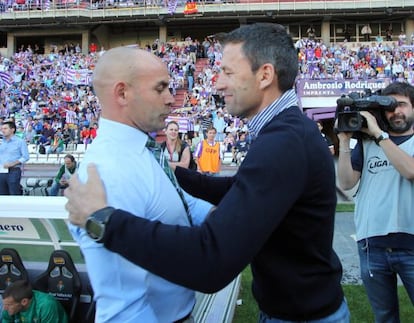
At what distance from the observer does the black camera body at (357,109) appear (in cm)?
270

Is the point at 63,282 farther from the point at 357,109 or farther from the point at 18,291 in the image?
the point at 357,109

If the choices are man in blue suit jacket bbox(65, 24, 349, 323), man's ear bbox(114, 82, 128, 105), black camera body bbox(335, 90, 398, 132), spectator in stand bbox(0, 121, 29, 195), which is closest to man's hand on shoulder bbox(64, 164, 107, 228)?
man in blue suit jacket bbox(65, 24, 349, 323)

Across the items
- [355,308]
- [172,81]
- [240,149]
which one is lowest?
[355,308]

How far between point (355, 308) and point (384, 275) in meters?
1.55

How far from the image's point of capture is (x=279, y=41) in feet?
5.14

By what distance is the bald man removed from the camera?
138cm

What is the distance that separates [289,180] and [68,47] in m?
41.3

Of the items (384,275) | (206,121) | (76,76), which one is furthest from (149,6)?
(384,275)

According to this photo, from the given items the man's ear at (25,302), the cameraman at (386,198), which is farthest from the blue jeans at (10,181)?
the cameraman at (386,198)

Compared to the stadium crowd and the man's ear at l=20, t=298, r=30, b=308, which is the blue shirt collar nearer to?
the man's ear at l=20, t=298, r=30, b=308

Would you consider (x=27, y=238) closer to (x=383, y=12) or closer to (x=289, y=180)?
(x=289, y=180)

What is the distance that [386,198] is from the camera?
9.15 feet

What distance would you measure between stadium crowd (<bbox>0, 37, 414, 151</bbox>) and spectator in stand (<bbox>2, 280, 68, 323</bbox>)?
17.3 m

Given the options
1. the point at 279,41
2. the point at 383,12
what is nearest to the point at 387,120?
the point at 279,41
